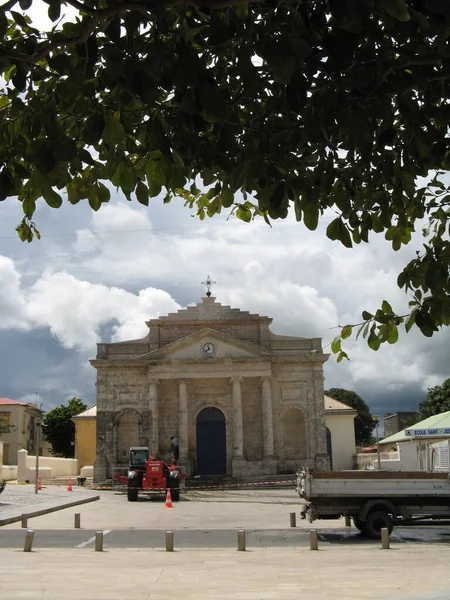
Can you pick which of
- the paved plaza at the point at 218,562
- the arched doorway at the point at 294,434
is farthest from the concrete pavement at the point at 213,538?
the arched doorway at the point at 294,434

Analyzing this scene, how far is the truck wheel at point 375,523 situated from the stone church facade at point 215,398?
25.9m

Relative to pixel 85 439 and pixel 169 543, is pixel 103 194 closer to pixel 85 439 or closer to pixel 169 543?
pixel 169 543

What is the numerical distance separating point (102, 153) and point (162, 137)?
3.02ft

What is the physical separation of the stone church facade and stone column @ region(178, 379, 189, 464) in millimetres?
62

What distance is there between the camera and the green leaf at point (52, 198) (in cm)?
432

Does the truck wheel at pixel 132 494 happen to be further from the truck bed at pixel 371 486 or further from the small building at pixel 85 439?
the small building at pixel 85 439

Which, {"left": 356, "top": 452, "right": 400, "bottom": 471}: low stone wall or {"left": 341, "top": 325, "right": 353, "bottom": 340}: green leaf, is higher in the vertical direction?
{"left": 341, "top": 325, "right": 353, "bottom": 340}: green leaf

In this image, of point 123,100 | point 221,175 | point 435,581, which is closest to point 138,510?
point 435,581

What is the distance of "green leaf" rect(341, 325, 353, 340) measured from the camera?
6387mm

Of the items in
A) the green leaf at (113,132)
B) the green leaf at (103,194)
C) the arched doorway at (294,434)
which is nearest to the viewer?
the green leaf at (113,132)

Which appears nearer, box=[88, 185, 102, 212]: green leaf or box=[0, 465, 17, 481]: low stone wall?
box=[88, 185, 102, 212]: green leaf

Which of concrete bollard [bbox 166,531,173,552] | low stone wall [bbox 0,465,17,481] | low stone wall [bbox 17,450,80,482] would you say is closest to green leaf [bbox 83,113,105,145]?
concrete bollard [bbox 166,531,173,552]

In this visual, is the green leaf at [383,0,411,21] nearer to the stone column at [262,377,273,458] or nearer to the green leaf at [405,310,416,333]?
the green leaf at [405,310,416,333]

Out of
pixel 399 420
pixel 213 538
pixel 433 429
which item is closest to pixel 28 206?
pixel 213 538
